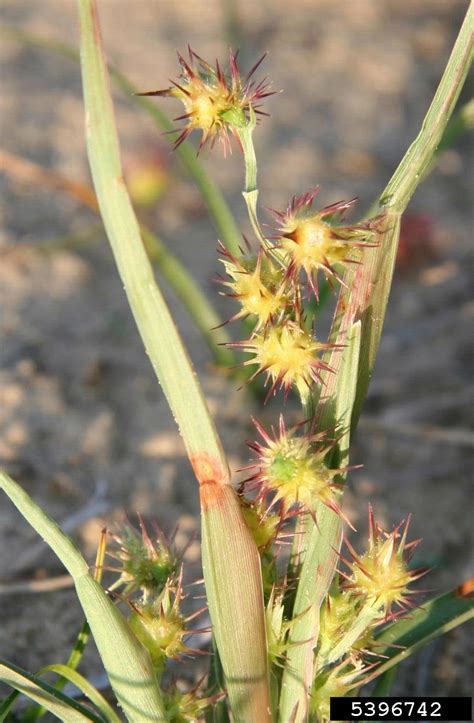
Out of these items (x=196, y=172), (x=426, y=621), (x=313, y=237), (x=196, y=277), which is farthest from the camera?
(x=196, y=277)

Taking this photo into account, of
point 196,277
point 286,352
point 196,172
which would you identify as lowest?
point 286,352

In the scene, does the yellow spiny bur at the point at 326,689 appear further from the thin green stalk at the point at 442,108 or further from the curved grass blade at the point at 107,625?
the thin green stalk at the point at 442,108

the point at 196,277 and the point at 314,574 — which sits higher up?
the point at 196,277

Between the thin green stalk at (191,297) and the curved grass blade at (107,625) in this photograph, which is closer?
the curved grass blade at (107,625)

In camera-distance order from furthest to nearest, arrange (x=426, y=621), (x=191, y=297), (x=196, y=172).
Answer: (x=191, y=297) < (x=196, y=172) < (x=426, y=621)

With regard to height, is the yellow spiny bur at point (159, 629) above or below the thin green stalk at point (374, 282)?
below

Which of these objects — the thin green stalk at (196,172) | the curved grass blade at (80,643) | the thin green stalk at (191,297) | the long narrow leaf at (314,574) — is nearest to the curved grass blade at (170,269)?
the thin green stalk at (191,297)

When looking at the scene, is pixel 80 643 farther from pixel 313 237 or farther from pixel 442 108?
pixel 442 108

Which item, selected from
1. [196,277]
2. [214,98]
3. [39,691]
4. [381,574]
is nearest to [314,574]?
[381,574]
